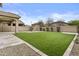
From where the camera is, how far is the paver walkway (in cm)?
310

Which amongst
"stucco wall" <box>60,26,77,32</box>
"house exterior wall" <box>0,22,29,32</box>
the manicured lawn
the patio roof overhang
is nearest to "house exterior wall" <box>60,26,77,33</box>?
"stucco wall" <box>60,26,77,32</box>

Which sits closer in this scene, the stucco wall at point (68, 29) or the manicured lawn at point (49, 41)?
the manicured lawn at point (49, 41)

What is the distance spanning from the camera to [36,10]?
10.8 ft

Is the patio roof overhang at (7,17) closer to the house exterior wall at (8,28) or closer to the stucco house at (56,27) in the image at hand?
the house exterior wall at (8,28)

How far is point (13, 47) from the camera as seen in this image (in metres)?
3.15

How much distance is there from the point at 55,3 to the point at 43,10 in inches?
10.7

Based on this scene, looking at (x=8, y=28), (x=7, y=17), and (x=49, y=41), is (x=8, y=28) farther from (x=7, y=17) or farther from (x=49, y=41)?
(x=49, y=41)

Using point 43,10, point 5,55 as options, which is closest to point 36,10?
point 43,10

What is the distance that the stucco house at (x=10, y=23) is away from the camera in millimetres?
3324

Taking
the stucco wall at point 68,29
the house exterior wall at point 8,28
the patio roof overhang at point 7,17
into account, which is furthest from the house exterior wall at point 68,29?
the patio roof overhang at point 7,17

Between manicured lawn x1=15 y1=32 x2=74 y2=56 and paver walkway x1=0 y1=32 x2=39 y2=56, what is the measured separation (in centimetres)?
14

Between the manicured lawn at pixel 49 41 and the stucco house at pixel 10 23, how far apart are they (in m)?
0.15

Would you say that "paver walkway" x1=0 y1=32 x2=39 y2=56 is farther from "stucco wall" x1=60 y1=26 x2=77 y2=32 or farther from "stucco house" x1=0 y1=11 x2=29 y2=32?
"stucco wall" x1=60 y1=26 x2=77 y2=32

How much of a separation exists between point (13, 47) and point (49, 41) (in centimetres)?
71
